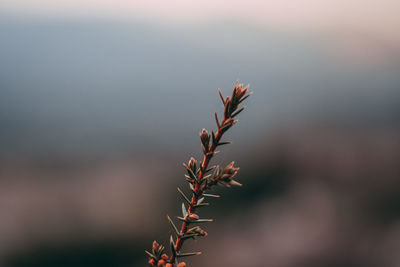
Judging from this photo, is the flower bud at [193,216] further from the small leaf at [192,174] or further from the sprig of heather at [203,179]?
the small leaf at [192,174]

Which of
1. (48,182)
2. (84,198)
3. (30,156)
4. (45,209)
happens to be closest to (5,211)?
(45,209)

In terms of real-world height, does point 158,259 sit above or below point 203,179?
below

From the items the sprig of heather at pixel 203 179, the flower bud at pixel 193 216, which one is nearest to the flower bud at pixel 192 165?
the sprig of heather at pixel 203 179

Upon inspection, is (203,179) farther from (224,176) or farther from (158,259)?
(158,259)

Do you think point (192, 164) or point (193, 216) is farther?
point (192, 164)

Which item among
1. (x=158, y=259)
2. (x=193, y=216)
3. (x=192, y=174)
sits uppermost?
(x=192, y=174)

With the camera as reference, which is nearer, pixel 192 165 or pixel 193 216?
pixel 193 216

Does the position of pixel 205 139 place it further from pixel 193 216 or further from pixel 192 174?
pixel 193 216

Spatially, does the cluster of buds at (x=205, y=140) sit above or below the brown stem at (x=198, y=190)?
above

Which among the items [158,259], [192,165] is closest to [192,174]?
[192,165]
